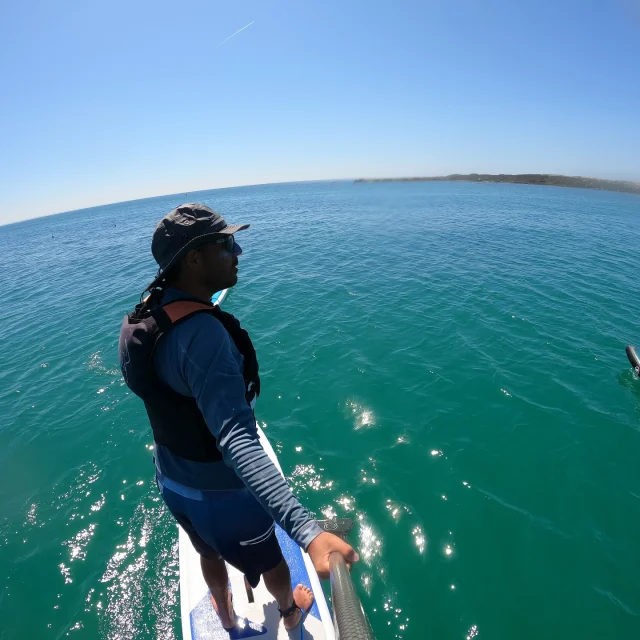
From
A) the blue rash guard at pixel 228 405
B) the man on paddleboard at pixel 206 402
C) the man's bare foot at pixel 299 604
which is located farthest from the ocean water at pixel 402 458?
the blue rash guard at pixel 228 405

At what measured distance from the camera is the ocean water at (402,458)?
16.4ft

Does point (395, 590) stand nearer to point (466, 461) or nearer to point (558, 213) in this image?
point (466, 461)

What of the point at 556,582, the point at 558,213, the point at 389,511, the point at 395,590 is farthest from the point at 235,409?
the point at 558,213

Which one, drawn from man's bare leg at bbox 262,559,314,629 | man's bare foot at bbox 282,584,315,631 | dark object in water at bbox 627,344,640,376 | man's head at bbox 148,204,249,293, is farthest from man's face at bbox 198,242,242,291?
dark object in water at bbox 627,344,640,376

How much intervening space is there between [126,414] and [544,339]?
13328 millimetres

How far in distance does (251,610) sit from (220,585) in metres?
1.27

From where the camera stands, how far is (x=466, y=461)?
6.91m

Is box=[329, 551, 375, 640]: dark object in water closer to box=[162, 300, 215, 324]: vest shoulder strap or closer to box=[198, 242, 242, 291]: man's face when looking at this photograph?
box=[162, 300, 215, 324]: vest shoulder strap

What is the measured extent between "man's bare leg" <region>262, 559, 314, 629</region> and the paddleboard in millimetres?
124

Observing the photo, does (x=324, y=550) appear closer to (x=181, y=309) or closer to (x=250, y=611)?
(x=181, y=309)

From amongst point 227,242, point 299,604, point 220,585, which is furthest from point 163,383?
point 299,604

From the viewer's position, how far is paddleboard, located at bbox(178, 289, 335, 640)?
3.94 meters

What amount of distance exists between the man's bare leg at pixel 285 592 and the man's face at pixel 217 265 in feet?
8.39

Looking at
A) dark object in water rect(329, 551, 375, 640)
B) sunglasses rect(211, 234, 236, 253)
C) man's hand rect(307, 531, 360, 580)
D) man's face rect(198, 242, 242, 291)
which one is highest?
sunglasses rect(211, 234, 236, 253)
